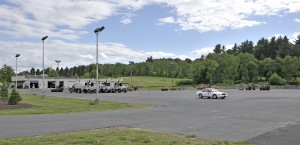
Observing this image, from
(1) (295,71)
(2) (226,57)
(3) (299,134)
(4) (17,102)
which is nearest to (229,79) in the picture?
(2) (226,57)

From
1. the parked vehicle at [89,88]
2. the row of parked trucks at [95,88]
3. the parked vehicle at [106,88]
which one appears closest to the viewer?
the parked vehicle at [89,88]

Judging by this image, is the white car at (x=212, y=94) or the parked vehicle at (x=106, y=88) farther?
the parked vehicle at (x=106, y=88)

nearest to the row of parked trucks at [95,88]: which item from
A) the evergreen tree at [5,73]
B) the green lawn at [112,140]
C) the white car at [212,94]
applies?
the white car at [212,94]

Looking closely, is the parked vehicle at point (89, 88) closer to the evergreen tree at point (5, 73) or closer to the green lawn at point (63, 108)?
the green lawn at point (63, 108)

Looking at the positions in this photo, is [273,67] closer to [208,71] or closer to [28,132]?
[208,71]

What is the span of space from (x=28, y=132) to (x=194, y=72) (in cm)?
14436

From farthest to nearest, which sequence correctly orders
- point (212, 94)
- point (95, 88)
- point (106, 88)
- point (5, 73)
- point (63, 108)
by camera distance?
1. point (5, 73)
2. point (106, 88)
3. point (95, 88)
4. point (212, 94)
5. point (63, 108)

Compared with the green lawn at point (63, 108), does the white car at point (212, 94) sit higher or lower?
higher

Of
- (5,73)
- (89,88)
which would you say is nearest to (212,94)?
(89,88)

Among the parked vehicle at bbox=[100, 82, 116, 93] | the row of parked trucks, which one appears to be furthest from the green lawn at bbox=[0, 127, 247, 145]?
the parked vehicle at bbox=[100, 82, 116, 93]

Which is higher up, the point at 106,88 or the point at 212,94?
the point at 106,88

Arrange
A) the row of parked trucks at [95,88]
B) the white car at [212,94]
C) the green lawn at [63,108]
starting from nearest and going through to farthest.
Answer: the green lawn at [63,108] → the white car at [212,94] → the row of parked trucks at [95,88]

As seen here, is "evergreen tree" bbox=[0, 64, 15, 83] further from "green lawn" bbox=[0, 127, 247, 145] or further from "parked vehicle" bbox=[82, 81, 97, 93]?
"green lawn" bbox=[0, 127, 247, 145]

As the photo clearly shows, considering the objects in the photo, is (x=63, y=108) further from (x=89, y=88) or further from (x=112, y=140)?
(x=89, y=88)
